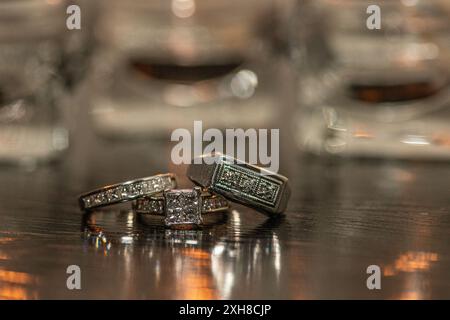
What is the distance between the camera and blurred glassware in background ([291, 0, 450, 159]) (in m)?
1.08

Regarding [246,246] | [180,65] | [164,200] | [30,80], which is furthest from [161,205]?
[180,65]

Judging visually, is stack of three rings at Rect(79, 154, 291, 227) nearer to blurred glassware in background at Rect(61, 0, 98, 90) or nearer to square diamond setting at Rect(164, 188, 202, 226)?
square diamond setting at Rect(164, 188, 202, 226)

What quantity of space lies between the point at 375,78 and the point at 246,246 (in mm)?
556

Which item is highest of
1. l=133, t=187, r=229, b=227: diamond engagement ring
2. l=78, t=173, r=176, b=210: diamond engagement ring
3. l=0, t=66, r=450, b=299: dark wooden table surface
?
l=78, t=173, r=176, b=210: diamond engagement ring

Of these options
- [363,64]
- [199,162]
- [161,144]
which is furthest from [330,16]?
[199,162]

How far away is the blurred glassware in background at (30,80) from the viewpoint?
1059 mm

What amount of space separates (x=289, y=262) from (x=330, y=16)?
1.96 ft

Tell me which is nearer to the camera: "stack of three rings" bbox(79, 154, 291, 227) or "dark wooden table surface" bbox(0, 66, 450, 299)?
"dark wooden table surface" bbox(0, 66, 450, 299)

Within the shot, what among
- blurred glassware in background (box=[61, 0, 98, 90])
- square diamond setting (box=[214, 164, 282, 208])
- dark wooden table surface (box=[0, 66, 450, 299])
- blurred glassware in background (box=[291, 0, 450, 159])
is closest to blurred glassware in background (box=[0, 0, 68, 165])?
blurred glassware in background (box=[61, 0, 98, 90])

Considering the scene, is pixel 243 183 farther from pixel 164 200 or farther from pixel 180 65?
pixel 180 65

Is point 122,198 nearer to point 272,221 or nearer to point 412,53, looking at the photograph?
point 272,221

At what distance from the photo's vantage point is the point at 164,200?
0.70 metres

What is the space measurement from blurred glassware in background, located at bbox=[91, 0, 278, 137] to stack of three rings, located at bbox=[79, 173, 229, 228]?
0.68 m

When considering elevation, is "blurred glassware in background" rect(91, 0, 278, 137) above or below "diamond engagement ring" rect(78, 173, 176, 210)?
above
